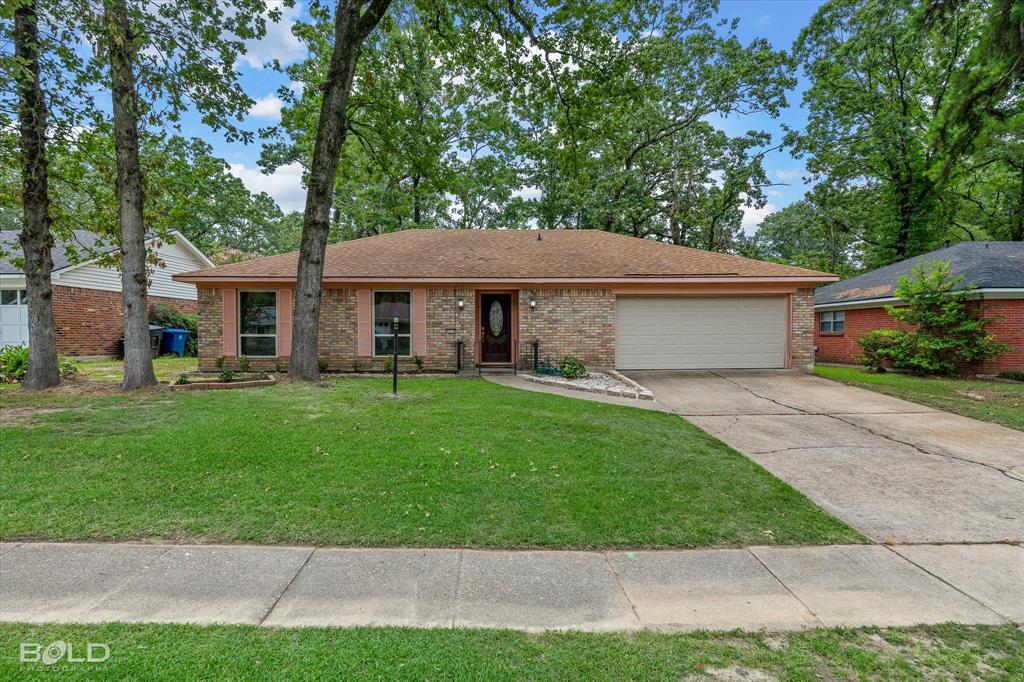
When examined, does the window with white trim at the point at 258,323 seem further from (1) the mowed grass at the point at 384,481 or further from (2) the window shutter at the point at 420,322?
(1) the mowed grass at the point at 384,481

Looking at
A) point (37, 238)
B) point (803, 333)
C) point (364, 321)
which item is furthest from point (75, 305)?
point (803, 333)

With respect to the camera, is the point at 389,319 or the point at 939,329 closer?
the point at 389,319

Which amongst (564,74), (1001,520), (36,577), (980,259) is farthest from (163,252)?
(980,259)

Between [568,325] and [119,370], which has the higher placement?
[568,325]

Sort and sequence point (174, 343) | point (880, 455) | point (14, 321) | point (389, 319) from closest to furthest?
point (880, 455)
point (389, 319)
point (14, 321)
point (174, 343)

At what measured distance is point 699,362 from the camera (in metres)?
12.1

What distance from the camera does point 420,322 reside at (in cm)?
1182

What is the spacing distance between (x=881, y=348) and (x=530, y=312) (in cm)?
1018

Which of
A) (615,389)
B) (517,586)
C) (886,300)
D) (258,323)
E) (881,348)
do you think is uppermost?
(886,300)

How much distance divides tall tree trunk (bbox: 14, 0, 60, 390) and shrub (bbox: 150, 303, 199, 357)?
949cm

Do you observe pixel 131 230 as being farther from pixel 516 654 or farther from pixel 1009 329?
pixel 1009 329

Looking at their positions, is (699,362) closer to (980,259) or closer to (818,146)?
(980,259)

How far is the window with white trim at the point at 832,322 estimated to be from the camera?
16656 millimetres

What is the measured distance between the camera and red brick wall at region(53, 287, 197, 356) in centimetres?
1479
